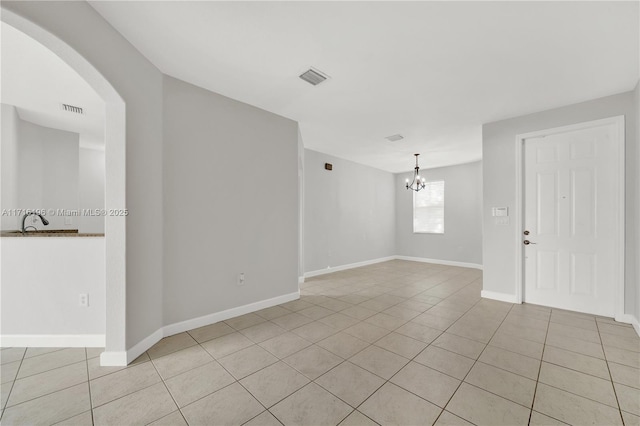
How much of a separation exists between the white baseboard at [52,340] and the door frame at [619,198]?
5393 mm

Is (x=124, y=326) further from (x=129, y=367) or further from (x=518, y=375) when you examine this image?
(x=518, y=375)

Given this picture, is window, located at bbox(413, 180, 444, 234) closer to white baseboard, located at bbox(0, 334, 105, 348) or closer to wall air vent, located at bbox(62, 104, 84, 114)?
white baseboard, located at bbox(0, 334, 105, 348)

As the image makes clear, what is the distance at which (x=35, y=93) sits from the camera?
3.12 m

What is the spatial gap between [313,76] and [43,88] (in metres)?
3.21

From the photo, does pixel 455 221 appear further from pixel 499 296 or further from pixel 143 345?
pixel 143 345

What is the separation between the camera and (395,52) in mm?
2385

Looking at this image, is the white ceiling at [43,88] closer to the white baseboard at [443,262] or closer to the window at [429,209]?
the window at [429,209]

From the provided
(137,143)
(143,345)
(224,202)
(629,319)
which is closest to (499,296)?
(629,319)

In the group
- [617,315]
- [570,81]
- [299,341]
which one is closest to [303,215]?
[299,341]

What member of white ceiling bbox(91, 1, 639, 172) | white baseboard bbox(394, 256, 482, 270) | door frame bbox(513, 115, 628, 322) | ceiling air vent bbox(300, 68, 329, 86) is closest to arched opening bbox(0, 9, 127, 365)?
white ceiling bbox(91, 1, 639, 172)

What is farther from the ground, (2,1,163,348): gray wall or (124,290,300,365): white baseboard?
(2,1,163,348): gray wall

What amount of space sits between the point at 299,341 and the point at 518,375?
6.32 feet

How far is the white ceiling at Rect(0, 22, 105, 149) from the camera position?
7.78 ft

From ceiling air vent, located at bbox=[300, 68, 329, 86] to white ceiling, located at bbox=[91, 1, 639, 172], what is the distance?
8 centimetres
